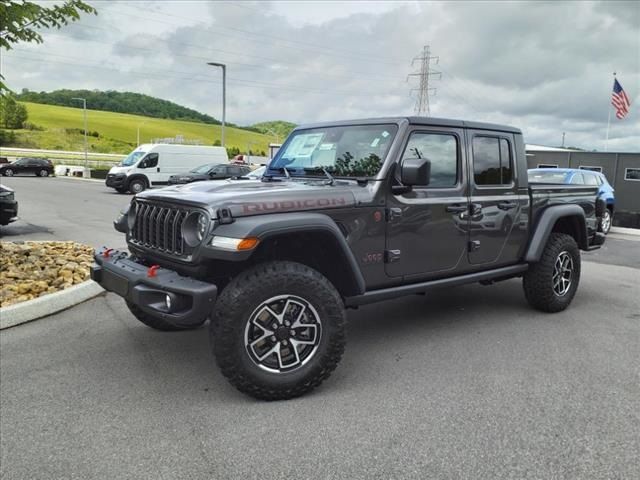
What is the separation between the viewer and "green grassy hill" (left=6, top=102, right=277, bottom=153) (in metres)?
89.0

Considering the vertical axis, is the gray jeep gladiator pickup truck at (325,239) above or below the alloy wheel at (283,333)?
above

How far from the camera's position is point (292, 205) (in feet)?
11.4

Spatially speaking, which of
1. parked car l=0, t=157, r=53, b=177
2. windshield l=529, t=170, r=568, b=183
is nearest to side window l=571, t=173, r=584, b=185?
windshield l=529, t=170, r=568, b=183

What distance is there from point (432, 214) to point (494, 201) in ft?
2.88

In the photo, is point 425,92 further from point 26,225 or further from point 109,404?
point 109,404

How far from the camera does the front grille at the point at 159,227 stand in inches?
137

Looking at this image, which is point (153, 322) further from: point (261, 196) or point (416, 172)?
point (416, 172)

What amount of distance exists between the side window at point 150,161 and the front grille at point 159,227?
69.1 feet

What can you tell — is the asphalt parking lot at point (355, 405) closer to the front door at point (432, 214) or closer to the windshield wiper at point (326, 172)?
the front door at point (432, 214)

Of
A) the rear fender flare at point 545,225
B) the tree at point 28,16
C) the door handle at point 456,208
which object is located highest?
the tree at point 28,16

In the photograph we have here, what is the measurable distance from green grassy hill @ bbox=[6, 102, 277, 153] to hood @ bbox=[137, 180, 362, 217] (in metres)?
78.3

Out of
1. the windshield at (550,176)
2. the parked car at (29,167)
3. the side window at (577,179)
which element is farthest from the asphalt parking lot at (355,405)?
the parked car at (29,167)

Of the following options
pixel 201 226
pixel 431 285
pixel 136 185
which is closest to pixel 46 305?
pixel 201 226

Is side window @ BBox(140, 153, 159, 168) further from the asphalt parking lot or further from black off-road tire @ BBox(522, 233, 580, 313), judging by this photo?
black off-road tire @ BBox(522, 233, 580, 313)
